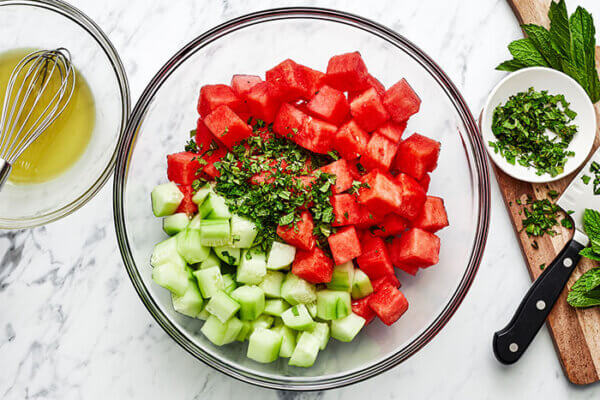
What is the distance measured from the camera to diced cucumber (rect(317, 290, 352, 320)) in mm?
1763

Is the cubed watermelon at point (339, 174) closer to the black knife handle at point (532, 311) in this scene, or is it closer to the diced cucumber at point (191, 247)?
the diced cucumber at point (191, 247)

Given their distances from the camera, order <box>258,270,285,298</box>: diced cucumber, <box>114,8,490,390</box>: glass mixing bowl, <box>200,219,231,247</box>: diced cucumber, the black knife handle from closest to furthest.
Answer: <box>200,219,231,247</box>: diced cucumber, <box>258,270,285,298</box>: diced cucumber, <box>114,8,490,390</box>: glass mixing bowl, the black knife handle

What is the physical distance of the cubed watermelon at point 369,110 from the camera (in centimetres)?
177

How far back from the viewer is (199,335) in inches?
77.9

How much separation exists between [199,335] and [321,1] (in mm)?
1491

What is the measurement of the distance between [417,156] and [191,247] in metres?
0.86

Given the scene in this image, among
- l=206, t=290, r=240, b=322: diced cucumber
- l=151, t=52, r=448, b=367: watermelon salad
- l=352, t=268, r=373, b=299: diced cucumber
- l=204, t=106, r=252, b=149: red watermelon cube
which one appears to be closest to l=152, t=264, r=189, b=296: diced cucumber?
l=151, t=52, r=448, b=367: watermelon salad

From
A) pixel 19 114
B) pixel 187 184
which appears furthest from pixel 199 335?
pixel 19 114

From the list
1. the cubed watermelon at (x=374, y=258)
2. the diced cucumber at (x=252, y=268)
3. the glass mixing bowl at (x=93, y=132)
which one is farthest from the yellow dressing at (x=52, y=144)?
the cubed watermelon at (x=374, y=258)

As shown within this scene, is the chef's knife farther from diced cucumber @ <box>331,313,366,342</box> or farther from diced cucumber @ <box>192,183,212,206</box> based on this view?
diced cucumber @ <box>192,183,212,206</box>

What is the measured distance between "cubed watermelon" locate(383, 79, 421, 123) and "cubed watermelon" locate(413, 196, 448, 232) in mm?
334

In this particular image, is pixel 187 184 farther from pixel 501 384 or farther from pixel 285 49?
pixel 501 384

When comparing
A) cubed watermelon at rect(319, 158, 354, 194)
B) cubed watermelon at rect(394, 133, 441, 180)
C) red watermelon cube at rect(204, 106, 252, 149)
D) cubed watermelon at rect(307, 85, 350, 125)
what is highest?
cubed watermelon at rect(307, 85, 350, 125)

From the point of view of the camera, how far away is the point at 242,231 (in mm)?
1747
